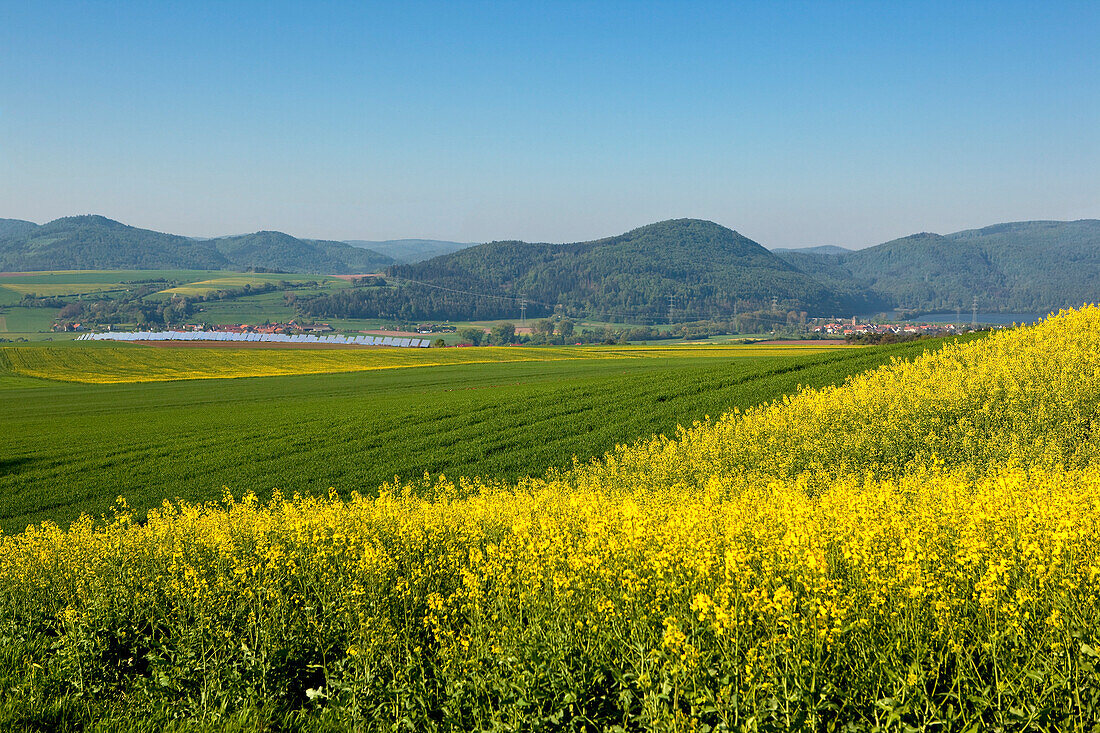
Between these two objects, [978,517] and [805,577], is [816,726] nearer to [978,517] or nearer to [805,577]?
[805,577]

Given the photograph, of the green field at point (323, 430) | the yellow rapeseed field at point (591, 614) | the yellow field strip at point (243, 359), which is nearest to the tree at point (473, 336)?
the yellow field strip at point (243, 359)

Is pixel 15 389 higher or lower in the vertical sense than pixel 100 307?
lower

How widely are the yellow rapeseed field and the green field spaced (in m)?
13.4

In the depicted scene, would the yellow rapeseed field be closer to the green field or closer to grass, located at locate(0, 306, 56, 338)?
the green field

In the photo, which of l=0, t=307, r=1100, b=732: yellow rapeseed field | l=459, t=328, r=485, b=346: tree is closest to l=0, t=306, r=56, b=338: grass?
l=459, t=328, r=485, b=346: tree

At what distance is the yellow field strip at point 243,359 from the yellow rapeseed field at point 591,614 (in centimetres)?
6132

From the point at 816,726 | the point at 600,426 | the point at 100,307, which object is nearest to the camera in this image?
the point at 816,726

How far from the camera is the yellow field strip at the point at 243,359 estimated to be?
66000mm

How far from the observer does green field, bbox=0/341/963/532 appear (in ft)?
73.2

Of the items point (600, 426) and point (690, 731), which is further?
point (600, 426)

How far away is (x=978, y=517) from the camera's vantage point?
6293mm

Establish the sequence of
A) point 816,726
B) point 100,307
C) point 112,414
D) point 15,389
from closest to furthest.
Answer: point 816,726 → point 112,414 → point 15,389 → point 100,307

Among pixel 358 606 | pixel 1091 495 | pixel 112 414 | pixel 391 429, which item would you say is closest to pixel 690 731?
pixel 358 606

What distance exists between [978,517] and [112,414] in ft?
142
